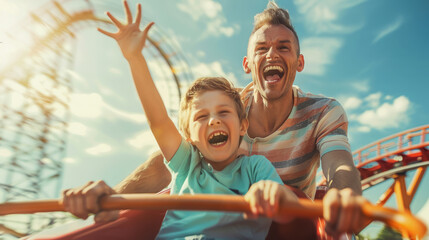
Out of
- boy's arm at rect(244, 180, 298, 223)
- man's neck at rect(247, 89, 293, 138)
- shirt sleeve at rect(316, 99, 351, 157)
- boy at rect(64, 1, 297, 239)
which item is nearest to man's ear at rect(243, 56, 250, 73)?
man's neck at rect(247, 89, 293, 138)

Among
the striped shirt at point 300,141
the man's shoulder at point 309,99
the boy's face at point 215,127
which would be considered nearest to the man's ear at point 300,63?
the man's shoulder at point 309,99

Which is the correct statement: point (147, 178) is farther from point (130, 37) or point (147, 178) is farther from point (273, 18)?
point (273, 18)

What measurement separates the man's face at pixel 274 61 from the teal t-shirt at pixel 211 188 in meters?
0.81

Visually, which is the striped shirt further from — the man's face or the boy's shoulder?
the boy's shoulder

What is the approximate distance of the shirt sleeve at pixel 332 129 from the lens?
1.49 m

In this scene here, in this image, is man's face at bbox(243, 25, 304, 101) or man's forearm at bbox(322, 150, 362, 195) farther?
man's face at bbox(243, 25, 304, 101)

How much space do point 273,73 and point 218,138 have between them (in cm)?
89

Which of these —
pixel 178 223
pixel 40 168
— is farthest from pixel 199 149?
pixel 40 168

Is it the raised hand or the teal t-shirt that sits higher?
the raised hand

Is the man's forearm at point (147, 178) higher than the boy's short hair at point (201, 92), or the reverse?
the boy's short hair at point (201, 92)

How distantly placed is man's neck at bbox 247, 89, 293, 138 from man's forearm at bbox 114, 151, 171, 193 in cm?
57

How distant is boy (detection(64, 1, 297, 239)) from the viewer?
38.8 inches

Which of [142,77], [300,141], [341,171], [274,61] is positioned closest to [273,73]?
[274,61]

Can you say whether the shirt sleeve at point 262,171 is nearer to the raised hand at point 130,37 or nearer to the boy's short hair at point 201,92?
the boy's short hair at point 201,92
